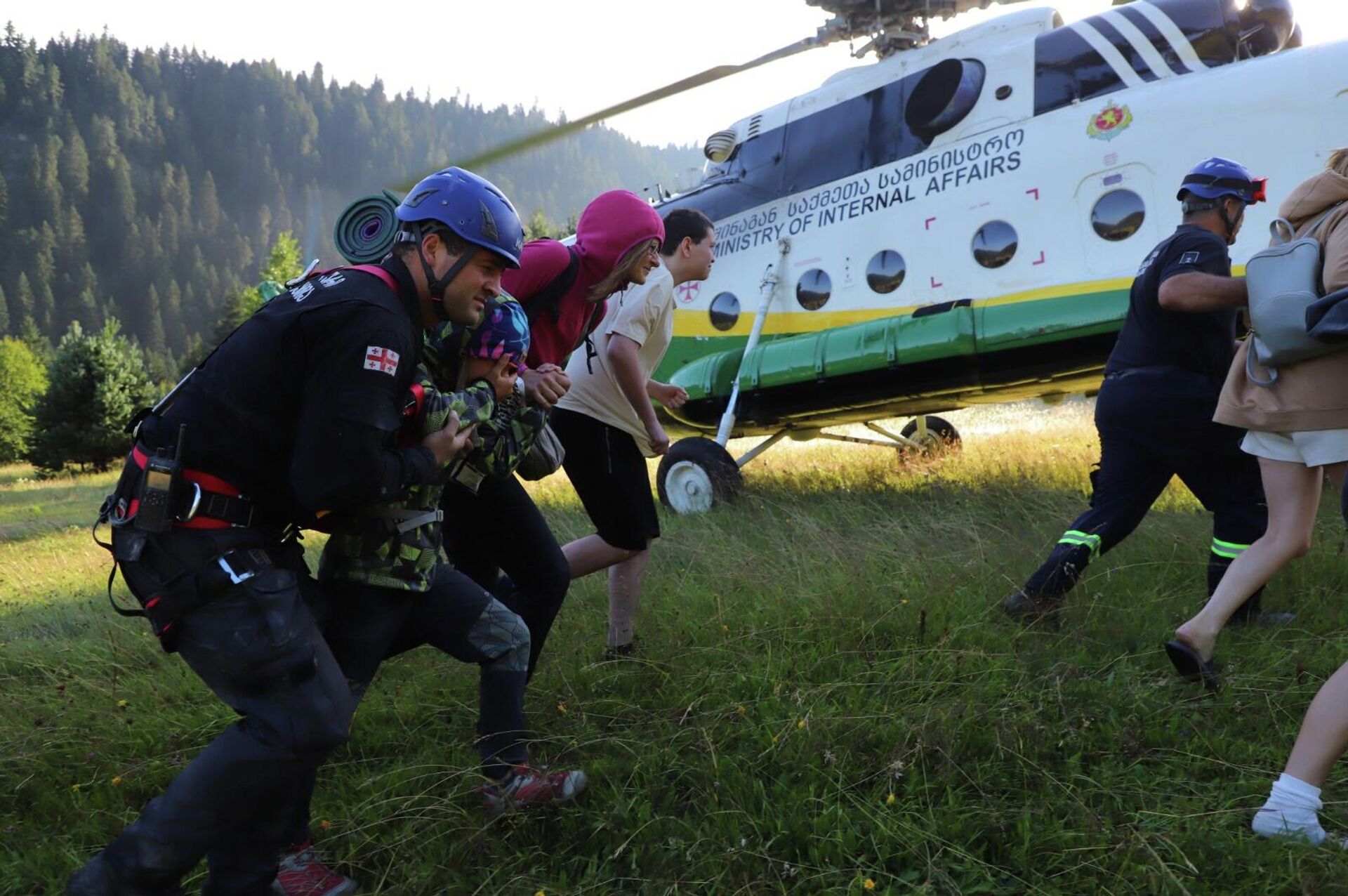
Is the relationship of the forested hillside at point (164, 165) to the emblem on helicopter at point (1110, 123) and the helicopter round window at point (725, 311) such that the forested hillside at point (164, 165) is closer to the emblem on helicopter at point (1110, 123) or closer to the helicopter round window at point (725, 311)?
the helicopter round window at point (725, 311)

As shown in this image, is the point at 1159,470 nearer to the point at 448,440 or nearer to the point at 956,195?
the point at 448,440

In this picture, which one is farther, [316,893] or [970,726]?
[970,726]

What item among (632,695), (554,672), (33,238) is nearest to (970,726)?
(632,695)

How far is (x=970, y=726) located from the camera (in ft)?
9.73

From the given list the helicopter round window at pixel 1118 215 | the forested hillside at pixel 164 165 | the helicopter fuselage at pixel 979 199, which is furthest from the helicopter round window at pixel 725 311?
the forested hillside at pixel 164 165

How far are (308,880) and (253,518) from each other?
103cm

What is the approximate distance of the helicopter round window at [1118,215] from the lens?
6.43 metres

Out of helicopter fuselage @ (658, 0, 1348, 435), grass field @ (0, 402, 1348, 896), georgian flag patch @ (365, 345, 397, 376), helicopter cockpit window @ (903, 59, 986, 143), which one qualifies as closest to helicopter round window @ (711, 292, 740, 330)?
helicopter fuselage @ (658, 0, 1348, 435)

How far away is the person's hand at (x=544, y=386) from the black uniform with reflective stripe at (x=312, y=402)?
1.38ft

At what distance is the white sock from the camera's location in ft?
7.72

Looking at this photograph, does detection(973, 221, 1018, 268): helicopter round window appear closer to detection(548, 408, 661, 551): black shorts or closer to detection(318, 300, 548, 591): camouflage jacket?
detection(548, 408, 661, 551): black shorts

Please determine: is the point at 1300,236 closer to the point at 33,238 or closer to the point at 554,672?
the point at 554,672

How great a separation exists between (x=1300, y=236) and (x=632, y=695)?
2.72 metres

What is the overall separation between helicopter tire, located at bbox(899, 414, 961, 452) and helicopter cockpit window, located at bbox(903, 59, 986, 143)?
3477 mm
